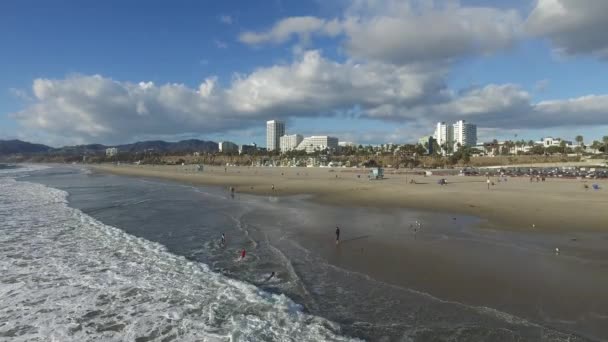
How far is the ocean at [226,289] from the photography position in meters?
8.78

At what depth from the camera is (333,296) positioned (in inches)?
427

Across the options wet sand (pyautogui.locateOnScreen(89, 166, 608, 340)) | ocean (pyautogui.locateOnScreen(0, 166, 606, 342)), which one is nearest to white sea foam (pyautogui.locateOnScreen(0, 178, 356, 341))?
ocean (pyautogui.locateOnScreen(0, 166, 606, 342))

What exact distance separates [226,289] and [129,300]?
2.70 m

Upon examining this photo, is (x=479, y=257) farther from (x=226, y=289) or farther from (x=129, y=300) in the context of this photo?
(x=129, y=300)

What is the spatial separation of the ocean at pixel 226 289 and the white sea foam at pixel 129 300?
4 centimetres

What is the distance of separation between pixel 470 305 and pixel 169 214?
21.0 metres

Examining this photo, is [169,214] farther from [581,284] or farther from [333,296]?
[581,284]

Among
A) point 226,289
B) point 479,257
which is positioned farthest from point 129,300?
point 479,257

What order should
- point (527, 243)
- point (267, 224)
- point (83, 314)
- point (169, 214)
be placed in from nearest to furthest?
1. point (83, 314)
2. point (527, 243)
3. point (267, 224)
4. point (169, 214)

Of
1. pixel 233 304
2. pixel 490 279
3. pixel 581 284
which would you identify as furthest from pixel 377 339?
pixel 581 284

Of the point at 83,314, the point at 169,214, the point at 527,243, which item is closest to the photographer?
the point at 83,314

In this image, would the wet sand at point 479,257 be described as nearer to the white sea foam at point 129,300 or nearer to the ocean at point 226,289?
the ocean at point 226,289

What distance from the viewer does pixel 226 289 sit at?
11.5 metres

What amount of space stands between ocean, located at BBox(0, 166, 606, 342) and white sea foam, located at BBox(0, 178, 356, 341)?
1.5 inches
